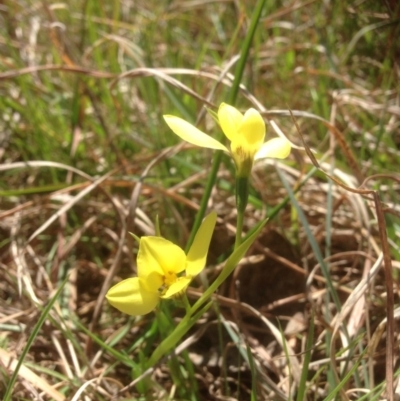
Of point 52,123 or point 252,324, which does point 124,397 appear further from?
point 52,123

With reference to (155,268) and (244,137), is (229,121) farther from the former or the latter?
(155,268)

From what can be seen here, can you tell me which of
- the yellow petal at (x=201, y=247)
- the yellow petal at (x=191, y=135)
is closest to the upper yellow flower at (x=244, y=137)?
the yellow petal at (x=191, y=135)

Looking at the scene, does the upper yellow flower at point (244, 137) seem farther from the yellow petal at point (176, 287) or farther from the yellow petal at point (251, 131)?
the yellow petal at point (176, 287)

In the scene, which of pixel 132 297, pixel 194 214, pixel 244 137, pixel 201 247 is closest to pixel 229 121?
pixel 244 137

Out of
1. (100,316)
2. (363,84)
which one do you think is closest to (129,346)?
(100,316)

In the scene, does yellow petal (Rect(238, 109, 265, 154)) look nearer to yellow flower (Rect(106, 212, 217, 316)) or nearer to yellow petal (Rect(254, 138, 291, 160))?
yellow petal (Rect(254, 138, 291, 160))
